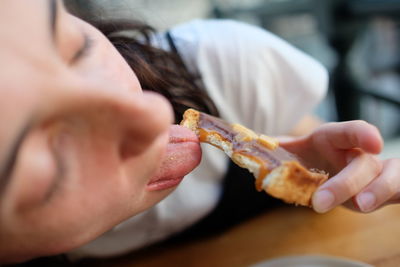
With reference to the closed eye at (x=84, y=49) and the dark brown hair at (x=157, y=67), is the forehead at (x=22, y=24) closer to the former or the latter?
the closed eye at (x=84, y=49)

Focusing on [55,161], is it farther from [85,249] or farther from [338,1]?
[338,1]

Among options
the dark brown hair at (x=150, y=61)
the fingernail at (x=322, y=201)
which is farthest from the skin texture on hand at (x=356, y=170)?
the dark brown hair at (x=150, y=61)

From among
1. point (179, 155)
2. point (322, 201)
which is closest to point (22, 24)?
point (179, 155)

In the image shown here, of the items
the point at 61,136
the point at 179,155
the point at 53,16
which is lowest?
the point at 179,155

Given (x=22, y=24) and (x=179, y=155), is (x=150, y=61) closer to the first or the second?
(x=179, y=155)

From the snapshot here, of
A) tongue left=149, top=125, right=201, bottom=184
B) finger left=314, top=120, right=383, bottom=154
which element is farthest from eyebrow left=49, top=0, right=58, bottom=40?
finger left=314, top=120, right=383, bottom=154

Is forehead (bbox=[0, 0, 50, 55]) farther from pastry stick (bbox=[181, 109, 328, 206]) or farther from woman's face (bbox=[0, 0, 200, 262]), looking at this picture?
pastry stick (bbox=[181, 109, 328, 206])

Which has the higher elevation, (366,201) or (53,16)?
(53,16)
